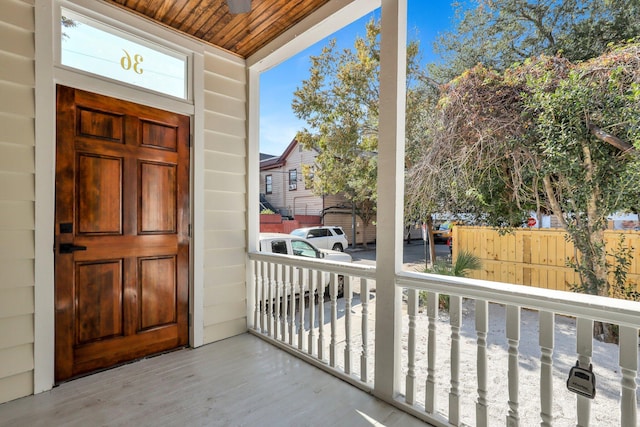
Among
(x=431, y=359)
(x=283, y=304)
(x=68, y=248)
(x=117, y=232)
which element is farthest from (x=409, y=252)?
(x=68, y=248)

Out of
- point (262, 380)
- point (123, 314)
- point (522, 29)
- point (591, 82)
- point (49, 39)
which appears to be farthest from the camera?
point (522, 29)

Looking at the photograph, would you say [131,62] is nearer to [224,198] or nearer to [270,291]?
[224,198]

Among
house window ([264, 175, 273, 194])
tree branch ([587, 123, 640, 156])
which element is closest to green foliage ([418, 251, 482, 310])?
tree branch ([587, 123, 640, 156])

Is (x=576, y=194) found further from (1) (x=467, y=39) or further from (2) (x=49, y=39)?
(2) (x=49, y=39)

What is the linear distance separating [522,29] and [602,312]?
4096 mm

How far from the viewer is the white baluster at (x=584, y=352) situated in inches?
49.6

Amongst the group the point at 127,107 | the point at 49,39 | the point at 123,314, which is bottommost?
A: the point at 123,314

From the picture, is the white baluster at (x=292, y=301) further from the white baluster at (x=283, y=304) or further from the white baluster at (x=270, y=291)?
the white baluster at (x=270, y=291)

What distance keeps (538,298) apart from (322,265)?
1.41 m

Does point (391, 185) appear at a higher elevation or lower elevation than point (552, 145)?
lower

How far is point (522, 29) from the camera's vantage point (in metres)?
3.88

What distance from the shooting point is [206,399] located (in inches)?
77.5

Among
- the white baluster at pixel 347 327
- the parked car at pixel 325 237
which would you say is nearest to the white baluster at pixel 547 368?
the white baluster at pixel 347 327

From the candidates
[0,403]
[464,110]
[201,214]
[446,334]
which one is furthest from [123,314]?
[464,110]
